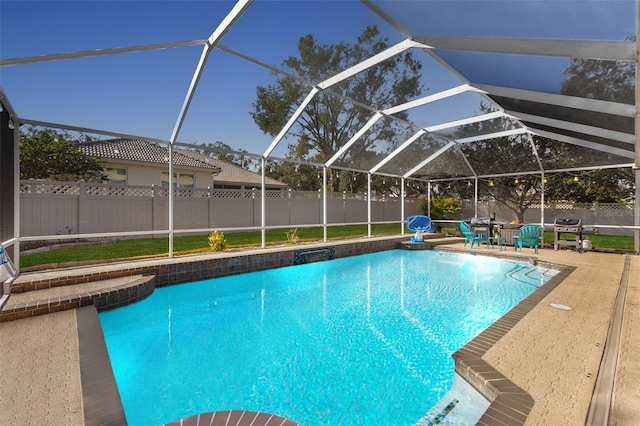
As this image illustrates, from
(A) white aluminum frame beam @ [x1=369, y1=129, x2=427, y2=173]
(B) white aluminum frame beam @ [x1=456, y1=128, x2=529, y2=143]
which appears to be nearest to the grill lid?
(B) white aluminum frame beam @ [x1=456, y1=128, x2=529, y2=143]

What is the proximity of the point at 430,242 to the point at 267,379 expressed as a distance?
407 inches

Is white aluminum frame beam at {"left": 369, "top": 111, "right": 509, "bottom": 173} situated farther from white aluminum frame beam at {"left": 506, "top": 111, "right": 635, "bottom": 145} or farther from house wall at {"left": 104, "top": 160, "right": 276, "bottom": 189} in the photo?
house wall at {"left": 104, "top": 160, "right": 276, "bottom": 189}

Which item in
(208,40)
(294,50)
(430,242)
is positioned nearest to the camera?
(208,40)

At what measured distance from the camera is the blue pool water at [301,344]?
2824mm

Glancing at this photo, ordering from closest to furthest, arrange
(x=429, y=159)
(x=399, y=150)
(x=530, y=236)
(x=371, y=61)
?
(x=371, y=61)
(x=530, y=236)
(x=399, y=150)
(x=429, y=159)

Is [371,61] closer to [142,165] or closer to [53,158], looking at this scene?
[142,165]

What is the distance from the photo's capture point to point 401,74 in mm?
7141

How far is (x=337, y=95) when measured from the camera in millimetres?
7684

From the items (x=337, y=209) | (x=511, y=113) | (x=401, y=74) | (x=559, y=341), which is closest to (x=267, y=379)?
(x=559, y=341)

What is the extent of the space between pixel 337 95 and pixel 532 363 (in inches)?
260

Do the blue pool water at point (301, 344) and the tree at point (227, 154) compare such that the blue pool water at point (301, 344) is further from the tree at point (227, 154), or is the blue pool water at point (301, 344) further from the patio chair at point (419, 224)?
the patio chair at point (419, 224)

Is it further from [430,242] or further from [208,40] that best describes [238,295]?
[430,242]

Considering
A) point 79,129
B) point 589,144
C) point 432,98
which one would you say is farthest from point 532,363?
point 589,144

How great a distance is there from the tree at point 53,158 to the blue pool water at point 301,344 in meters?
9.49
